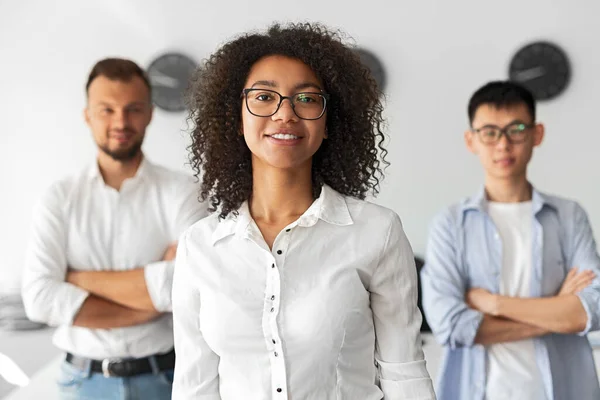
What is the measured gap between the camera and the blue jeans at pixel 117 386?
2.47m

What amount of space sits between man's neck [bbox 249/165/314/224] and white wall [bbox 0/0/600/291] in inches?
103

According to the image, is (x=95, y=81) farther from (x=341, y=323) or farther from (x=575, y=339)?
(x=575, y=339)

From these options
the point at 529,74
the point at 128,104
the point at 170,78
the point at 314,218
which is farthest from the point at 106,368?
the point at 529,74

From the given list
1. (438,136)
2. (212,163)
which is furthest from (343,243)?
(438,136)

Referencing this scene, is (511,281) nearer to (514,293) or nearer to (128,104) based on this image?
(514,293)

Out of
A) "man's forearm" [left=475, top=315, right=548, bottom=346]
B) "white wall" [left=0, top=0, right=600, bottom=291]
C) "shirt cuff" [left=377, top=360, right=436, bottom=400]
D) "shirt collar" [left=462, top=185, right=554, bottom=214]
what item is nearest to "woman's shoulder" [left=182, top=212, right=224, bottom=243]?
"shirt cuff" [left=377, top=360, right=436, bottom=400]

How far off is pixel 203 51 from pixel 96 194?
1873 mm

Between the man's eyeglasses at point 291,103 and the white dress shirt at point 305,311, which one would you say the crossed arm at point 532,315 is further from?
the man's eyeglasses at point 291,103

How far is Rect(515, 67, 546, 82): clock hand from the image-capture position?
4082 mm

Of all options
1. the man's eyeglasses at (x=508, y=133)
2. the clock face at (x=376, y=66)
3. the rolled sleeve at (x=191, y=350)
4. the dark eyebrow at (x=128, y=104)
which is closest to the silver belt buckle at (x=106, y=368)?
the dark eyebrow at (x=128, y=104)

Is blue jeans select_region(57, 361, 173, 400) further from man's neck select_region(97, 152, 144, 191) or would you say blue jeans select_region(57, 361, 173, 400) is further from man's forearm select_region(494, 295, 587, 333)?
man's forearm select_region(494, 295, 587, 333)

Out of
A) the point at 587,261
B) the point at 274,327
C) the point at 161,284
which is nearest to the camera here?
the point at 274,327

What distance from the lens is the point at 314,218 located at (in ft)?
4.99

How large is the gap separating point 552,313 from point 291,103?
1403 millimetres
